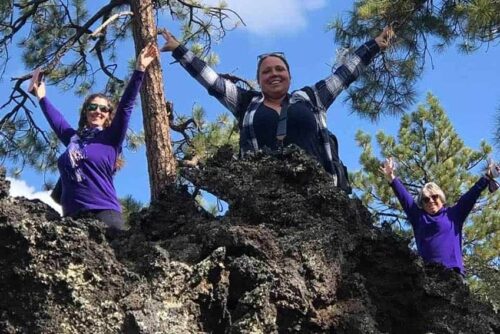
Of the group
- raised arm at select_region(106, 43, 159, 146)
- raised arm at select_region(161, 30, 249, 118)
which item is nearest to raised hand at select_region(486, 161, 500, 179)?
raised arm at select_region(161, 30, 249, 118)

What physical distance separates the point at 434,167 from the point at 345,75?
32.6 ft

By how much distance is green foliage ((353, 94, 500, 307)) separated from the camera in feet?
41.6

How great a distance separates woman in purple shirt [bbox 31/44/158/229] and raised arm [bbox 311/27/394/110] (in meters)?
0.82

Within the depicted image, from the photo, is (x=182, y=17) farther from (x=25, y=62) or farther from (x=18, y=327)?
(x=18, y=327)

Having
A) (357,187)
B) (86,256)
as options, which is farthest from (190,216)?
(357,187)

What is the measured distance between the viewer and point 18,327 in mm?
1949

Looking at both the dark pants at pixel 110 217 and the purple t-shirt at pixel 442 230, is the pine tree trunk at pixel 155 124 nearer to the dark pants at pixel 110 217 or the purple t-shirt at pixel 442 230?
the purple t-shirt at pixel 442 230

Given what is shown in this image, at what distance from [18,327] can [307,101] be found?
1915 millimetres

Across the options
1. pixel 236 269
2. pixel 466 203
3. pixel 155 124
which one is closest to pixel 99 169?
pixel 236 269

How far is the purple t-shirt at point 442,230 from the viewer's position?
394 cm

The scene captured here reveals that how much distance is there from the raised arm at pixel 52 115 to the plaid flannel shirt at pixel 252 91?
0.67 metres

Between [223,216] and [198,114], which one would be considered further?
[198,114]

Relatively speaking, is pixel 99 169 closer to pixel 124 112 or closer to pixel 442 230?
pixel 124 112

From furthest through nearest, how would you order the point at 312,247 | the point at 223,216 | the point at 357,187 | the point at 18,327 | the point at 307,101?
1. the point at 357,187
2. the point at 307,101
3. the point at 223,216
4. the point at 312,247
5. the point at 18,327
